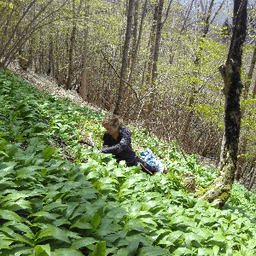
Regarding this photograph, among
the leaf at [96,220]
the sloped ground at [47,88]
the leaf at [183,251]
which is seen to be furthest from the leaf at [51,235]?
the sloped ground at [47,88]

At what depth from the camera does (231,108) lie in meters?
4.83

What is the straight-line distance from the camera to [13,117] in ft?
14.0

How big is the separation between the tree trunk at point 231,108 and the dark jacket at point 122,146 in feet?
5.98

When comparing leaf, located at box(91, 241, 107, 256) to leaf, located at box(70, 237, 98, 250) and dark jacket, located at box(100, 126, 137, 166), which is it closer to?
leaf, located at box(70, 237, 98, 250)

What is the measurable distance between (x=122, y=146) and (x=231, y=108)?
101 inches

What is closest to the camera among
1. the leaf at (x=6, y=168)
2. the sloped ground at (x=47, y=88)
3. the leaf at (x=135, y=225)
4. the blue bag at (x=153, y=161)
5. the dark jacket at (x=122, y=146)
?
the leaf at (x=6, y=168)

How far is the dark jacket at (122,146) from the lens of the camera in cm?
457

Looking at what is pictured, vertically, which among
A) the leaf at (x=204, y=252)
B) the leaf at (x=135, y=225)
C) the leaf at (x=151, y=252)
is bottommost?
the leaf at (x=204, y=252)

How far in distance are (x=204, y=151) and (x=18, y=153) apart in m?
12.3

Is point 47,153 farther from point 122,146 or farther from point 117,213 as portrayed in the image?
point 122,146

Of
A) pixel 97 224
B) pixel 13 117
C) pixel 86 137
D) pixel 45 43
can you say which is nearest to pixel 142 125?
pixel 86 137

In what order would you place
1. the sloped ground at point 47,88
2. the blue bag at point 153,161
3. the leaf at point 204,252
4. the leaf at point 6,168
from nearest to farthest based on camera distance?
the leaf at point 6,168
the leaf at point 204,252
the blue bag at point 153,161
the sloped ground at point 47,88

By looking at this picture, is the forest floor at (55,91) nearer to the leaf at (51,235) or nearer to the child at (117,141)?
the child at (117,141)

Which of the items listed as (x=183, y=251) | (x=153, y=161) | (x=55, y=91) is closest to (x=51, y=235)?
(x=183, y=251)
